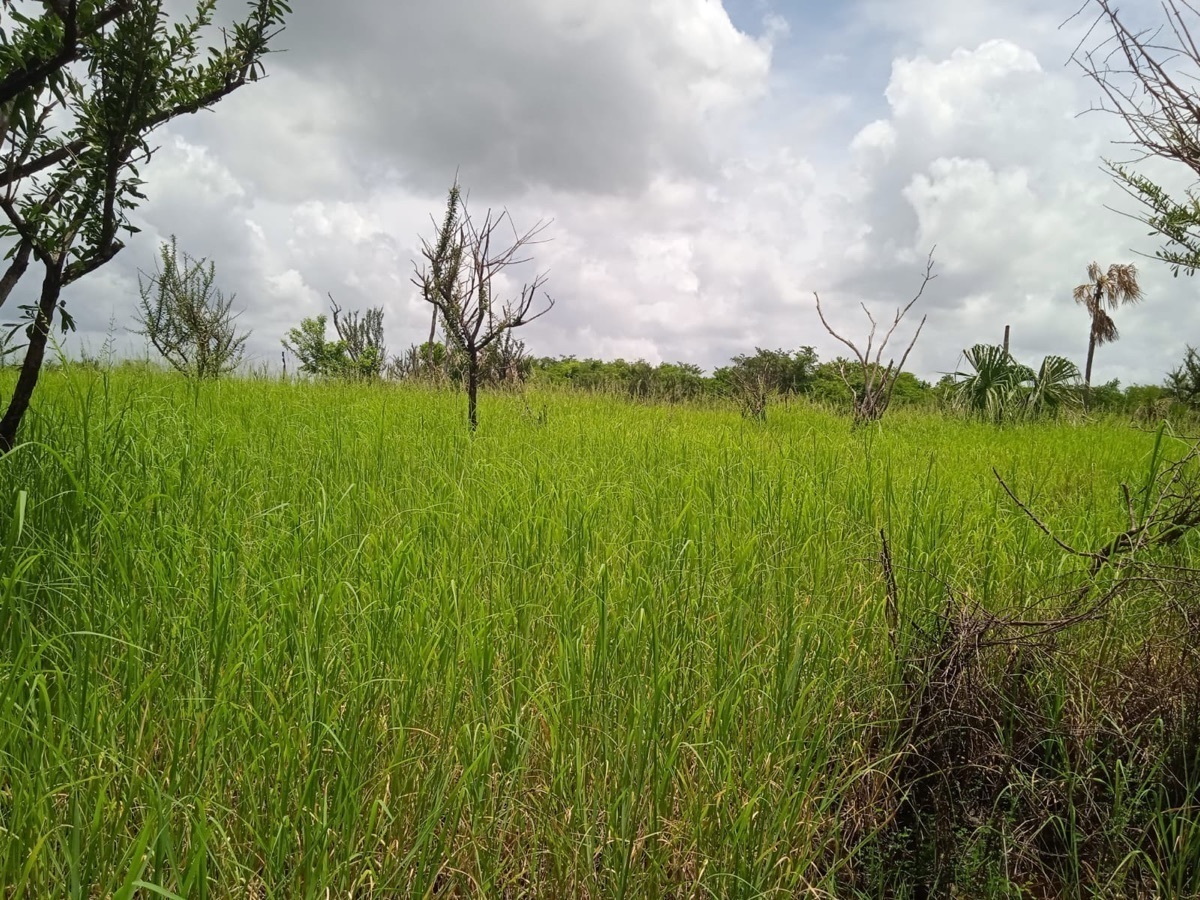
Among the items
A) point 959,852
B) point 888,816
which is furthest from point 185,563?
point 959,852

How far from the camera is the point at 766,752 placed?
190 centimetres

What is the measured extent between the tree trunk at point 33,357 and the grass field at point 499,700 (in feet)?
0.45

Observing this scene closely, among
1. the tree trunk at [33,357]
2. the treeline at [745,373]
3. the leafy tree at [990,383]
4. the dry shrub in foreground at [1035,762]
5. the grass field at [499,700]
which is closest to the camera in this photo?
the grass field at [499,700]

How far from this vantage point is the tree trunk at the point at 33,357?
2836 millimetres

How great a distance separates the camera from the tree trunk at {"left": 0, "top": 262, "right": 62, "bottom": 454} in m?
2.84

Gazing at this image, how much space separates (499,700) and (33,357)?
2581mm

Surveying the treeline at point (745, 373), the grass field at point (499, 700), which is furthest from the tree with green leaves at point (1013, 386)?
the grass field at point (499, 700)

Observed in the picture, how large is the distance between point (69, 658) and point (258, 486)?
6.33 ft

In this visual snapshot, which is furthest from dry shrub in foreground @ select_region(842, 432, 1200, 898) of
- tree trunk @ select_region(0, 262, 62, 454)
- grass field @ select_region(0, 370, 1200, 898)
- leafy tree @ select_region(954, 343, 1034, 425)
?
leafy tree @ select_region(954, 343, 1034, 425)

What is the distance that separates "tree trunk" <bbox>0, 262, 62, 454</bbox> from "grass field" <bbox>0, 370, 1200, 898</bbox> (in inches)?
5.4

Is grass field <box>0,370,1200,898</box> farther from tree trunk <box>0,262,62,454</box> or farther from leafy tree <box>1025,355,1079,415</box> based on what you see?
leafy tree <box>1025,355,1079,415</box>

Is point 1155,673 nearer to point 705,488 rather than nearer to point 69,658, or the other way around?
point 705,488

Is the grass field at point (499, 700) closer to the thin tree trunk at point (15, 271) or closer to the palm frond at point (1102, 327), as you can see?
the thin tree trunk at point (15, 271)

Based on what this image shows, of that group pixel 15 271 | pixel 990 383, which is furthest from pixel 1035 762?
pixel 990 383
